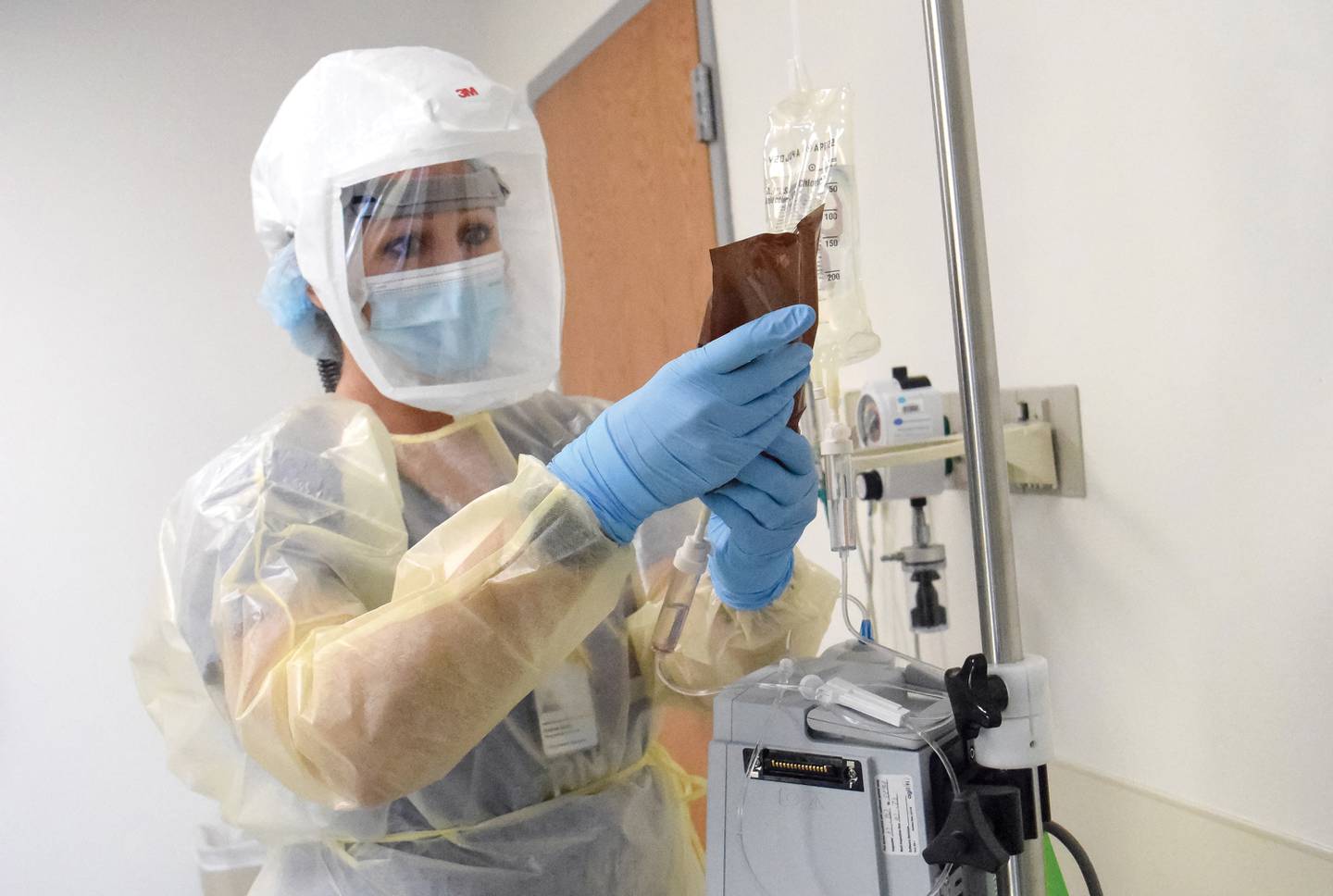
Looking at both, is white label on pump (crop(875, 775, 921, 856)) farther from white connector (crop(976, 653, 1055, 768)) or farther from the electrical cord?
the electrical cord

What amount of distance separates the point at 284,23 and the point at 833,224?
2171mm

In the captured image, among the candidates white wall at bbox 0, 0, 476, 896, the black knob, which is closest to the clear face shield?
the black knob

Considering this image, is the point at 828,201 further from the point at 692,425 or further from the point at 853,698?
the point at 853,698

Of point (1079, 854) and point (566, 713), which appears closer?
point (1079, 854)

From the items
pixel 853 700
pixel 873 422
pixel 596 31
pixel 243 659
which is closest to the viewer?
pixel 853 700

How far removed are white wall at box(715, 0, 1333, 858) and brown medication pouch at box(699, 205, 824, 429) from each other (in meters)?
0.42

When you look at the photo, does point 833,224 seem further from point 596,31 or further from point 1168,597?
point 596,31

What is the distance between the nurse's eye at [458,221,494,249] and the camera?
1140 mm

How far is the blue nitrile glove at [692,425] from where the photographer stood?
2.52 feet

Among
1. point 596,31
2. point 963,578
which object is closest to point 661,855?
point 963,578

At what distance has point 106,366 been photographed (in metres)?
2.46

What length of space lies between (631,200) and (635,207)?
24 mm

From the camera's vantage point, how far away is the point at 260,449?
1.00m

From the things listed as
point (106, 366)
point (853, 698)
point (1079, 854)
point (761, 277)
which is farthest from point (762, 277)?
point (106, 366)
